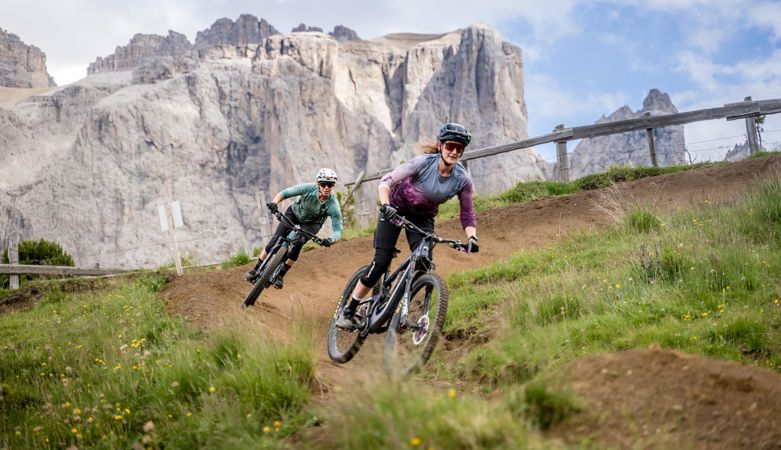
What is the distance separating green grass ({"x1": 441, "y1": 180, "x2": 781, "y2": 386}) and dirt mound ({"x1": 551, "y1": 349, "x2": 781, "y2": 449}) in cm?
92

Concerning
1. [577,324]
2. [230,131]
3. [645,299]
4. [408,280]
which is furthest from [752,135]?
[230,131]

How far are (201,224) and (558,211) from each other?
9300 cm

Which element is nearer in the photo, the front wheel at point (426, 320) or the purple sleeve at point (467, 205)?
the front wheel at point (426, 320)

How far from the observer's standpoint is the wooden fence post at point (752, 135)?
15133mm

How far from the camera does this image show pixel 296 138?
11106 centimetres

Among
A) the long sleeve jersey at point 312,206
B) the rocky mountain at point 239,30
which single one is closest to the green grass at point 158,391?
the long sleeve jersey at point 312,206

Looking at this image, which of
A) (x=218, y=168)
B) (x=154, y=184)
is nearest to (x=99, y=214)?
(x=154, y=184)

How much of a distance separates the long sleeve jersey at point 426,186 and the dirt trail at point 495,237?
3442mm

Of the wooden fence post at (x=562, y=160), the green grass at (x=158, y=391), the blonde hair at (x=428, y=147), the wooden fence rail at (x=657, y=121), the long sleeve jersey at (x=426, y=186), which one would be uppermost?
the wooden fence rail at (x=657, y=121)

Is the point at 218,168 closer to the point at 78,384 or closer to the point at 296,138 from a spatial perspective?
the point at 296,138

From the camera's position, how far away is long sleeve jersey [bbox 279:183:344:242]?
9.72 meters

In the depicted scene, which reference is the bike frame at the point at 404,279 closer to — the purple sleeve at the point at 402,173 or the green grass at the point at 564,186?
the purple sleeve at the point at 402,173

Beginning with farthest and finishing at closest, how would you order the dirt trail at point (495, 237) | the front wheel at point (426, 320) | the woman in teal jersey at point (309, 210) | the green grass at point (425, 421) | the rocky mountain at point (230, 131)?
the rocky mountain at point (230, 131)
the dirt trail at point (495, 237)
the woman in teal jersey at point (309, 210)
the front wheel at point (426, 320)
the green grass at point (425, 421)

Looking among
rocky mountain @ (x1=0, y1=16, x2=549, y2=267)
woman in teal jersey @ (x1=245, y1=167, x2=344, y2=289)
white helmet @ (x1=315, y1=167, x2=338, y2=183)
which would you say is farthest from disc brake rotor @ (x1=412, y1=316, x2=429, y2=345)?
rocky mountain @ (x1=0, y1=16, x2=549, y2=267)
